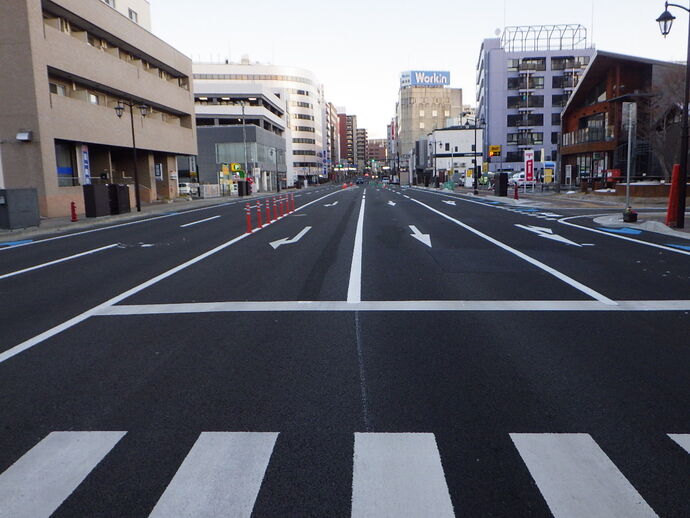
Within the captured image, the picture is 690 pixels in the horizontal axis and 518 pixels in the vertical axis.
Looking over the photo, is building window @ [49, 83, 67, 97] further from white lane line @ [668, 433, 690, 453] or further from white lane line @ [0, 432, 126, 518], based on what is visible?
white lane line @ [668, 433, 690, 453]

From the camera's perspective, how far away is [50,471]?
3.53m

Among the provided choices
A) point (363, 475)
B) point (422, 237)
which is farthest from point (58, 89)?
point (363, 475)

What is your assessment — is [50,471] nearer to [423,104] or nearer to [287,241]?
[287,241]

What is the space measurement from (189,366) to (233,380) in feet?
2.24

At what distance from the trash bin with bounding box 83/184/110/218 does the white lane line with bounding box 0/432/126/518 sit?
27307 millimetres

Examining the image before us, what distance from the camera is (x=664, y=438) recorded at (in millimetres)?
3828

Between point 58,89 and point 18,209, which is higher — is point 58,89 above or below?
above

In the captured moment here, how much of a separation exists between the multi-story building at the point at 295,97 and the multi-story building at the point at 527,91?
5341 centimetres

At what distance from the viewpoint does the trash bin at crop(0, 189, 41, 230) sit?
857 inches

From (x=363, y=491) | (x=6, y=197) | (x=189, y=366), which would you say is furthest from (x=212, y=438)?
(x=6, y=197)

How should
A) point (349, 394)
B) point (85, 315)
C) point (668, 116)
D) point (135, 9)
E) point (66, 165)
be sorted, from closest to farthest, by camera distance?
point (349, 394), point (85, 315), point (66, 165), point (668, 116), point (135, 9)

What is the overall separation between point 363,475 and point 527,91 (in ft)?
330

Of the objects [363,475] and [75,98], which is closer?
[363,475]

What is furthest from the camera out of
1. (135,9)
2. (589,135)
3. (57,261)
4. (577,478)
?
(589,135)
